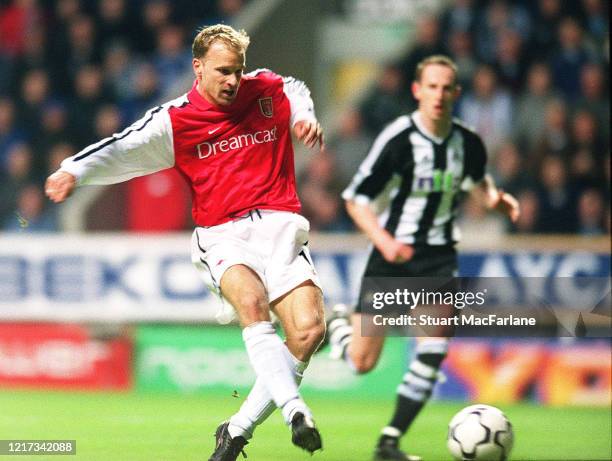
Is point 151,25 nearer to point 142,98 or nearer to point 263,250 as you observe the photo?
point 142,98

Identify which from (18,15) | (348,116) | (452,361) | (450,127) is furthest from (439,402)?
(18,15)

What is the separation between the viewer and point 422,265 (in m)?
6.70

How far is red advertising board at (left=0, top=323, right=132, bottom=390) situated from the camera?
408 inches

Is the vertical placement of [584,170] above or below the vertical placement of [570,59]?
below

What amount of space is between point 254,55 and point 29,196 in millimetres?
2578

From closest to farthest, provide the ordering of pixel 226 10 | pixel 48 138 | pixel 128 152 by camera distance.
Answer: pixel 128 152
pixel 48 138
pixel 226 10

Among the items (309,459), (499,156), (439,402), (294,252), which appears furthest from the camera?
(499,156)

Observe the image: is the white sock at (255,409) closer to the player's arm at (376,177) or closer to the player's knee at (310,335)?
the player's knee at (310,335)

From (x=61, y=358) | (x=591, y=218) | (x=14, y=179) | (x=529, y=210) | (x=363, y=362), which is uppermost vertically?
(x=14, y=179)

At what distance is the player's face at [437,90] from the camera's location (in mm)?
6547

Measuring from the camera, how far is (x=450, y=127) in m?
6.78

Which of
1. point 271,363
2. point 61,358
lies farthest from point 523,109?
point 271,363

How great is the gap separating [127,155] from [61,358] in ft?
17.6

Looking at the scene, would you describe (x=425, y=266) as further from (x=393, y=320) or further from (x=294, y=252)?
(x=294, y=252)
